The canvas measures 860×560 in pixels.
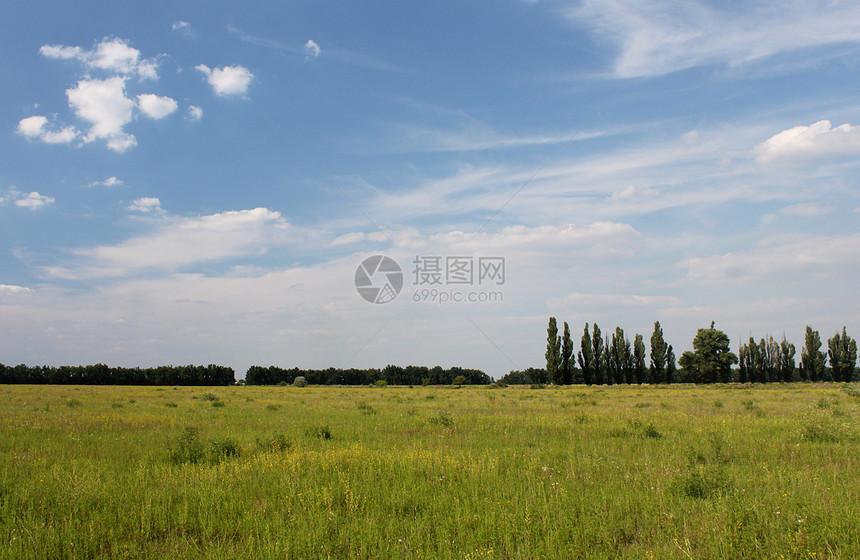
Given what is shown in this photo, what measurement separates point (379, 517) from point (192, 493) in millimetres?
3013

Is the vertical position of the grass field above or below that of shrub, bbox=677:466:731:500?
below

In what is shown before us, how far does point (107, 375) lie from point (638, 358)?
115m

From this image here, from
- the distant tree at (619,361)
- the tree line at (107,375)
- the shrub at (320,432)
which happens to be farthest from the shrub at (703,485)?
the tree line at (107,375)

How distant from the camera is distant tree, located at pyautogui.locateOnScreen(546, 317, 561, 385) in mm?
78875

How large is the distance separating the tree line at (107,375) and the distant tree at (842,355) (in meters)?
138

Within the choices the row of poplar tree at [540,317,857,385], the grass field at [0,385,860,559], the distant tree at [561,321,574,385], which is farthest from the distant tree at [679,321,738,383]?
the grass field at [0,385,860,559]

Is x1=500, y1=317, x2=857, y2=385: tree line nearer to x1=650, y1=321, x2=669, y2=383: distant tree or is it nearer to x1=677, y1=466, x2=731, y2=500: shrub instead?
x1=650, y1=321, x2=669, y2=383: distant tree

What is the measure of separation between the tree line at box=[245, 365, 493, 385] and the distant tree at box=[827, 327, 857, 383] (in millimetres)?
76675

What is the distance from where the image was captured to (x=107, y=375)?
356 feet

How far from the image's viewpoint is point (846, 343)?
98062 millimetres

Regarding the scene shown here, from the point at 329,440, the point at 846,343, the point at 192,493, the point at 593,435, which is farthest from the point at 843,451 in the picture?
the point at 846,343

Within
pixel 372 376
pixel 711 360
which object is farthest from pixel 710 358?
pixel 372 376

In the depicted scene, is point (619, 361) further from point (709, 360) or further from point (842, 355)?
point (842, 355)

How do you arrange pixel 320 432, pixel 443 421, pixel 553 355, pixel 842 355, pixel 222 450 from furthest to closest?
pixel 842 355
pixel 553 355
pixel 443 421
pixel 320 432
pixel 222 450
